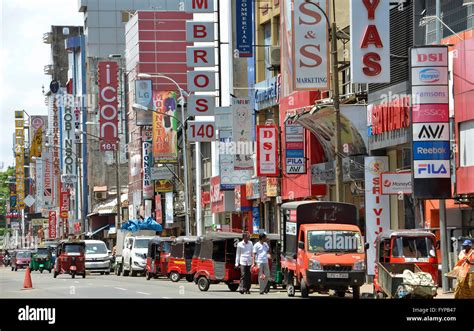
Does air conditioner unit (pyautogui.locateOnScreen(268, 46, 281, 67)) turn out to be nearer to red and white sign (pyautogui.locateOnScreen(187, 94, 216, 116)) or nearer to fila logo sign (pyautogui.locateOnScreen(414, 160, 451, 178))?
red and white sign (pyautogui.locateOnScreen(187, 94, 216, 116))

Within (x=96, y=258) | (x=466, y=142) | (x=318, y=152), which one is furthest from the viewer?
(x=96, y=258)

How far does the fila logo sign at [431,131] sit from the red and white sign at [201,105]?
3136 centimetres

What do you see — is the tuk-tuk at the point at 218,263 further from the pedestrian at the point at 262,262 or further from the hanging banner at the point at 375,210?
the hanging banner at the point at 375,210

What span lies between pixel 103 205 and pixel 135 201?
2322 cm

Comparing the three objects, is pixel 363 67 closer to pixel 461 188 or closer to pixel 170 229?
pixel 461 188

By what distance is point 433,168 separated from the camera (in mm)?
35750

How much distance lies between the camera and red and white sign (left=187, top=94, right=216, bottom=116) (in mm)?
66588

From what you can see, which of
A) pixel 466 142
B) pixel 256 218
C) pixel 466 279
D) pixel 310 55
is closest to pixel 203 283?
pixel 466 142

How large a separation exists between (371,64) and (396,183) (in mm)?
4050

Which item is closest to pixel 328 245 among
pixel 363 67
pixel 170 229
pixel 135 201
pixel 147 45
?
pixel 363 67

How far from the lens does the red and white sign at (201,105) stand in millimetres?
66588

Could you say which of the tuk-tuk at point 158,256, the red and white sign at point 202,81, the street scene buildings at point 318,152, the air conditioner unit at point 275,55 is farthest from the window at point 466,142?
the red and white sign at point 202,81

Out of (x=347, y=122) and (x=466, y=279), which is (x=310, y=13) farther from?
(x=466, y=279)

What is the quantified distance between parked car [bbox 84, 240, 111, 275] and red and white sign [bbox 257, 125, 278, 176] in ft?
46.5
